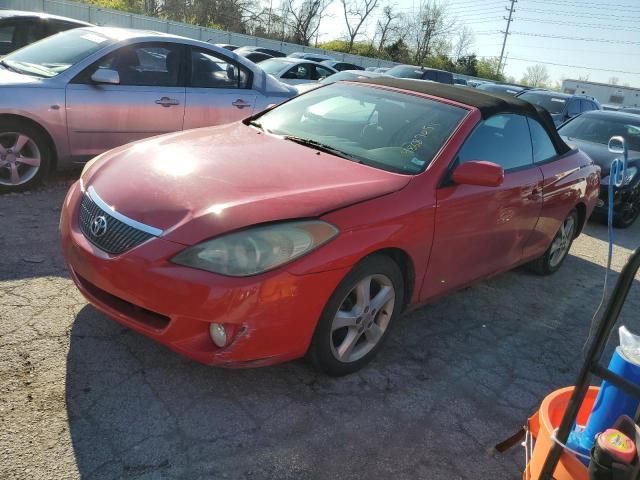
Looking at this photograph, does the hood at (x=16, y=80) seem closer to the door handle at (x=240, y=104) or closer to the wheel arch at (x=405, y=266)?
the door handle at (x=240, y=104)

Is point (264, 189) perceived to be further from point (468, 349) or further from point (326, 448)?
point (468, 349)

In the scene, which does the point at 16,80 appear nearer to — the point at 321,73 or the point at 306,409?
the point at 306,409

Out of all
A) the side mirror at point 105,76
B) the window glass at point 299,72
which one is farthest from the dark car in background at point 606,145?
the window glass at point 299,72

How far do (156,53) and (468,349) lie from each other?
174 inches

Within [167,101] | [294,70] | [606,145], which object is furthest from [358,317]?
[294,70]

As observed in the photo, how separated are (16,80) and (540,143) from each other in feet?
14.9

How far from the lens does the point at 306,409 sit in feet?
8.79

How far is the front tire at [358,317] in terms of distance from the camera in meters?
2.71

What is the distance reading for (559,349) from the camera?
12.3 feet

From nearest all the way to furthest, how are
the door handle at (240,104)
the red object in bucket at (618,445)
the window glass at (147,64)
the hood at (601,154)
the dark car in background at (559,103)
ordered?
1. the red object in bucket at (618,445)
2. the window glass at (147,64)
3. the door handle at (240,104)
4. the hood at (601,154)
5. the dark car in background at (559,103)

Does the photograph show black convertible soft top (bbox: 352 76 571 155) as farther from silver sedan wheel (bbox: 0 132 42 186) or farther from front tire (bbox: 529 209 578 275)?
silver sedan wheel (bbox: 0 132 42 186)

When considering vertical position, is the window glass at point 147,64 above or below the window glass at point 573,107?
above

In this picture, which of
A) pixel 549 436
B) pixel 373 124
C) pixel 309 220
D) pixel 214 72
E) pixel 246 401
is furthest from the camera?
pixel 214 72

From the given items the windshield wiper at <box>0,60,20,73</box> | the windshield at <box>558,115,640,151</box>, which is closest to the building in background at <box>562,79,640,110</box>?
the windshield at <box>558,115,640,151</box>
